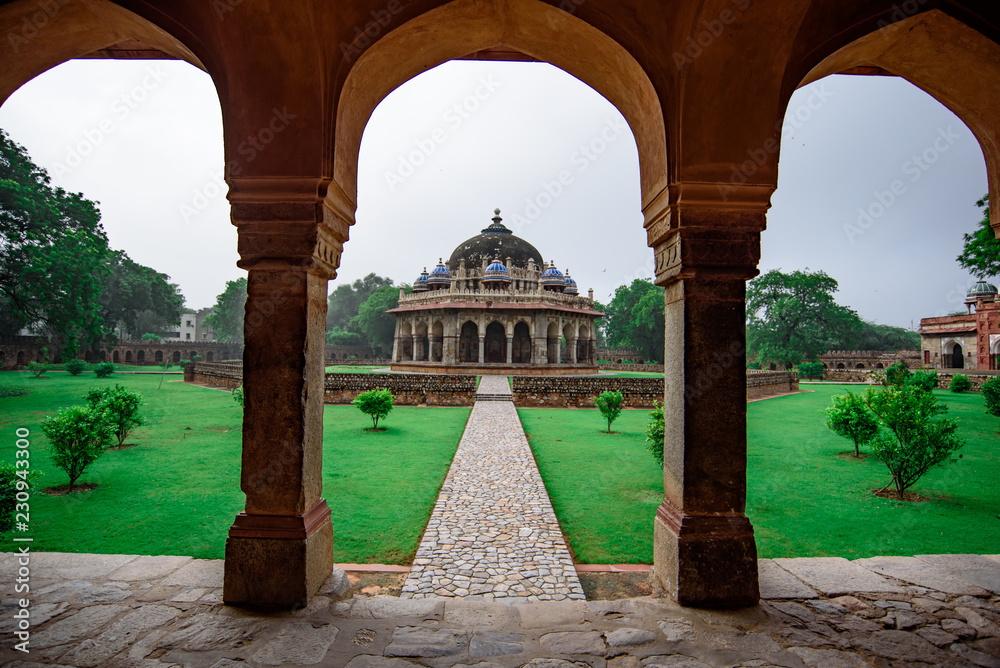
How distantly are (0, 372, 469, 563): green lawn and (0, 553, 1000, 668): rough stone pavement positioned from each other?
1.39 m

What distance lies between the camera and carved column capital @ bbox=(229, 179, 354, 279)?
9.94ft

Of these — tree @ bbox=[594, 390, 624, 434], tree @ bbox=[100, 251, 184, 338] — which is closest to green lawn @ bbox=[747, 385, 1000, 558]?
tree @ bbox=[594, 390, 624, 434]

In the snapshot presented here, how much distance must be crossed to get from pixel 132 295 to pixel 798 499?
49121 millimetres

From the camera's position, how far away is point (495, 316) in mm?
26984

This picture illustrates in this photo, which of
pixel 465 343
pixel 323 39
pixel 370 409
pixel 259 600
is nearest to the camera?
pixel 259 600

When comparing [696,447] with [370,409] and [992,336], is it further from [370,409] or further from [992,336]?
[992,336]

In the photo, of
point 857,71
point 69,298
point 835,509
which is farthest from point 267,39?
point 69,298

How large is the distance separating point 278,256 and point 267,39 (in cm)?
A: 127

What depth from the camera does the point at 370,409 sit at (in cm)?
1128

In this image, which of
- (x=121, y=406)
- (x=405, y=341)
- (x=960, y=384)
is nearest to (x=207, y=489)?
(x=121, y=406)

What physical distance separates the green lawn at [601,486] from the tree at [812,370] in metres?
27.5

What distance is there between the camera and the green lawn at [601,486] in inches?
182

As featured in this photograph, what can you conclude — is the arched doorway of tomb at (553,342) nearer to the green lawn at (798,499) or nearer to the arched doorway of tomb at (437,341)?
the arched doorway of tomb at (437,341)

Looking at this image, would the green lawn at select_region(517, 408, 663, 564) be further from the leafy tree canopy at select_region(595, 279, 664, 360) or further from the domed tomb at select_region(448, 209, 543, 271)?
the leafy tree canopy at select_region(595, 279, 664, 360)
